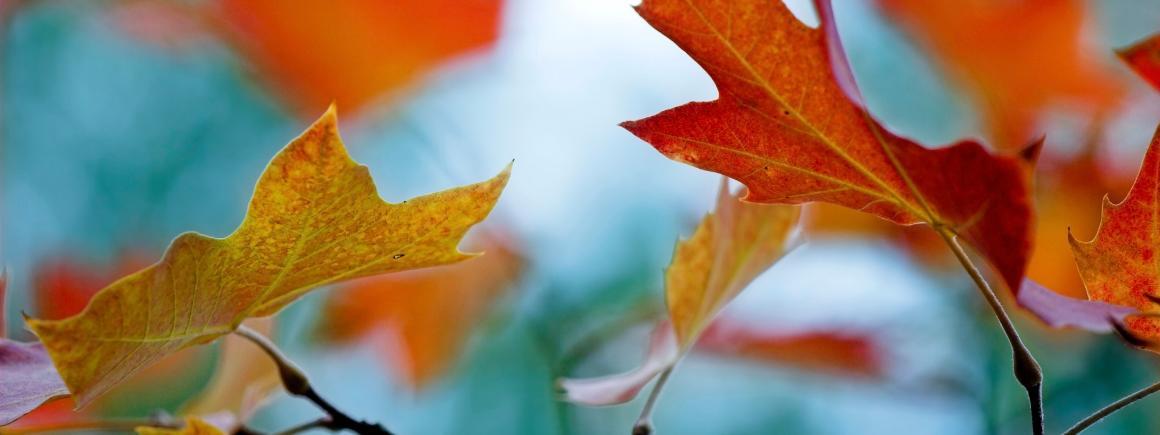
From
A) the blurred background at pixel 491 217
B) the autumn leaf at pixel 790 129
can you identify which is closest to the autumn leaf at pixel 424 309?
the blurred background at pixel 491 217

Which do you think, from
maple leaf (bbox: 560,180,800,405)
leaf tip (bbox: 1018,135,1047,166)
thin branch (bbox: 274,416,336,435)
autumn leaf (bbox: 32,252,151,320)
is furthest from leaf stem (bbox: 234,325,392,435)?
autumn leaf (bbox: 32,252,151,320)

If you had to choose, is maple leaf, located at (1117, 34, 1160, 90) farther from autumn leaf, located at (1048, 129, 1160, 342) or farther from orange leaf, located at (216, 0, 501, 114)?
orange leaf, located at (216, 0, 501, 114)

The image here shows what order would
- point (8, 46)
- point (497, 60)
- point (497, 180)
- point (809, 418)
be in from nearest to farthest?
1. point (497, 180)
2. point (497, 60)
3. point (809, 418)
4. point (8, 46)

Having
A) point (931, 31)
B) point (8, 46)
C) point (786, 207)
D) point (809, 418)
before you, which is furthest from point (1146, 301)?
point (8, 46)

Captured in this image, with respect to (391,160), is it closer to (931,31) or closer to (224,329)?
(931,31)

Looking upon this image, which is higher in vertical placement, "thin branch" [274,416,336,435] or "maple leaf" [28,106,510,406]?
"maple leaf" [28,106,510,406]

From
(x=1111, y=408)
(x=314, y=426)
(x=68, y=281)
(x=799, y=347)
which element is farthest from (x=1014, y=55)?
(x=68, y=281)

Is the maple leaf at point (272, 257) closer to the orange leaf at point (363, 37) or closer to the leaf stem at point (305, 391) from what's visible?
the leaf stem at point (305, 391)
